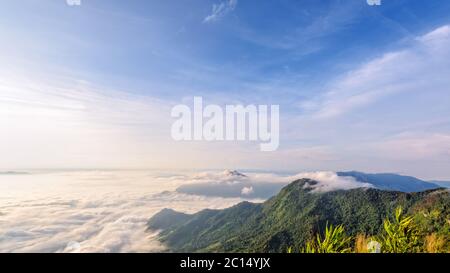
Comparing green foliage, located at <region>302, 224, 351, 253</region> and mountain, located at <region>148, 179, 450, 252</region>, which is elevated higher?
green foliage, located at <region>302, 224, 351, 253</region>

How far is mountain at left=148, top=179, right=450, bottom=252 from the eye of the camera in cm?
7750

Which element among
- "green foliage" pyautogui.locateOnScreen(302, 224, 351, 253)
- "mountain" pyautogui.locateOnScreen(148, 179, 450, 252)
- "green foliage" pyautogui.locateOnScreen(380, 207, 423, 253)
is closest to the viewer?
"green foliage" pyautogui.locateOnScreen(302, 224, 351, 253)

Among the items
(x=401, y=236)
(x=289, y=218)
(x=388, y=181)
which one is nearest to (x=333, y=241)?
(x=401, y=236)

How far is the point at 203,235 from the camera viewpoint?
126250mm

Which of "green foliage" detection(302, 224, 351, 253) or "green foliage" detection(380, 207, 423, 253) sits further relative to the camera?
"green foliage" detection(380, 207, 423, 253)

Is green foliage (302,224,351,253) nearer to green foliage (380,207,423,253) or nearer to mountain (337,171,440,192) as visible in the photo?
green foliage (380,207,423,253)

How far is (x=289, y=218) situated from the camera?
109500 millimetres

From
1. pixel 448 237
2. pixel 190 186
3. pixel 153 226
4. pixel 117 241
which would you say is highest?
pixel 448 237

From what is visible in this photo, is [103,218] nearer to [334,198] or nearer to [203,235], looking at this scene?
[203,235]

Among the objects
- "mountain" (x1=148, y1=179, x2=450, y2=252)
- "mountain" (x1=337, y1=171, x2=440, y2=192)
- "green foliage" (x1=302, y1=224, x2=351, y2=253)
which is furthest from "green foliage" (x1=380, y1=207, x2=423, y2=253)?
"mountain" (x1=337, y1=171, x2=440, y2=192)
